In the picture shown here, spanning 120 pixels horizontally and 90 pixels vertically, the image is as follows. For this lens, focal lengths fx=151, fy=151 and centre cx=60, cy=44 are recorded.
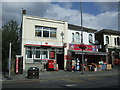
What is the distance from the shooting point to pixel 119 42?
3253 centimetres

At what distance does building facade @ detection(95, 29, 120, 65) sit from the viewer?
30.2 meters

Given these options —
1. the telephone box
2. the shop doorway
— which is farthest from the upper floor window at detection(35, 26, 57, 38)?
the telephone box

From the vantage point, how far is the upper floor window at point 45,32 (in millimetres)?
24362

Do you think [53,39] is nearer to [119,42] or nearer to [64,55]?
[64,55]

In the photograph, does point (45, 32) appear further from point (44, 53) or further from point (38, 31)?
point (44, 53)

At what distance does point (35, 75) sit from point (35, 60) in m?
7.96

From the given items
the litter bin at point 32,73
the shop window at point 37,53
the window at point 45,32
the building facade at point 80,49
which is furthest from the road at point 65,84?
the window at point 45,32

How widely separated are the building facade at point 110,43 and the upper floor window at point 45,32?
10932mm

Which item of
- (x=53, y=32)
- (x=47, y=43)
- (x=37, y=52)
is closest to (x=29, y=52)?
(x=37, y=52)

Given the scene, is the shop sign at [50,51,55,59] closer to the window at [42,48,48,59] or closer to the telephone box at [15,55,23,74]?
the window at [42,48,48,59]

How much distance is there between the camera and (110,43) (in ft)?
103

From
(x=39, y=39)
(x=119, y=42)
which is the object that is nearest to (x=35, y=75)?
(x=39, y=39)

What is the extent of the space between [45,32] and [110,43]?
1449cm

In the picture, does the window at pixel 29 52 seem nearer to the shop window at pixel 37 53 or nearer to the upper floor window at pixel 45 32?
the shop window at pixel 37 53
